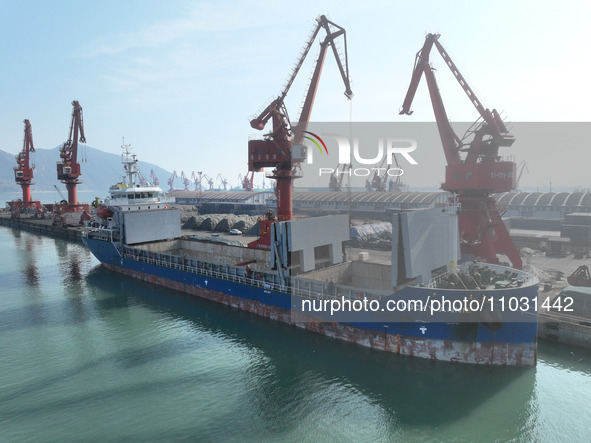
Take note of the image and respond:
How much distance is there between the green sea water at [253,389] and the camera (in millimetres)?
13711

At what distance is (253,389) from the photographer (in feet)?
54.2

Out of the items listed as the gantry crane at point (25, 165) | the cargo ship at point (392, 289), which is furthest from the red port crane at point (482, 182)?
the gantry crane at point (25, 165)

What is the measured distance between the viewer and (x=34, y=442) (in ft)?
43.0

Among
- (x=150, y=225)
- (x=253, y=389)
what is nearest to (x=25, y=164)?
(x=150, y=225)

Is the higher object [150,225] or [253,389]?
[150,225]

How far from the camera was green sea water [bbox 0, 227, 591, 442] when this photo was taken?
13.7 meters

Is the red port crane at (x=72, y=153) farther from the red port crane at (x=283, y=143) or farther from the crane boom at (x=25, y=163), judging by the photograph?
the red port crane at (x=283, y=143)

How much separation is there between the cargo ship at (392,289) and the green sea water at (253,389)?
0.90m

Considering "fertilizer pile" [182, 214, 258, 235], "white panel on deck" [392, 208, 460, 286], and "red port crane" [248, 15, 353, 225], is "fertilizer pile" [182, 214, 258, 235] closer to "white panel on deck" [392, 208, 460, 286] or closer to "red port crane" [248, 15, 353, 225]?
"red port crane" [248, 15, 353, 225]

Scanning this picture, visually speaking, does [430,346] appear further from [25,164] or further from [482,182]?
[25,164]

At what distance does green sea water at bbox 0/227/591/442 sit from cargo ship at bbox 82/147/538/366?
90cm

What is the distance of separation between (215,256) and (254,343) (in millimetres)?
15892

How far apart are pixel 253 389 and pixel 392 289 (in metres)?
8.97

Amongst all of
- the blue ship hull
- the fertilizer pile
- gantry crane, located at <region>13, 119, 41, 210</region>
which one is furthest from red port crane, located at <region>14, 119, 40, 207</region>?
the blue ship hull
